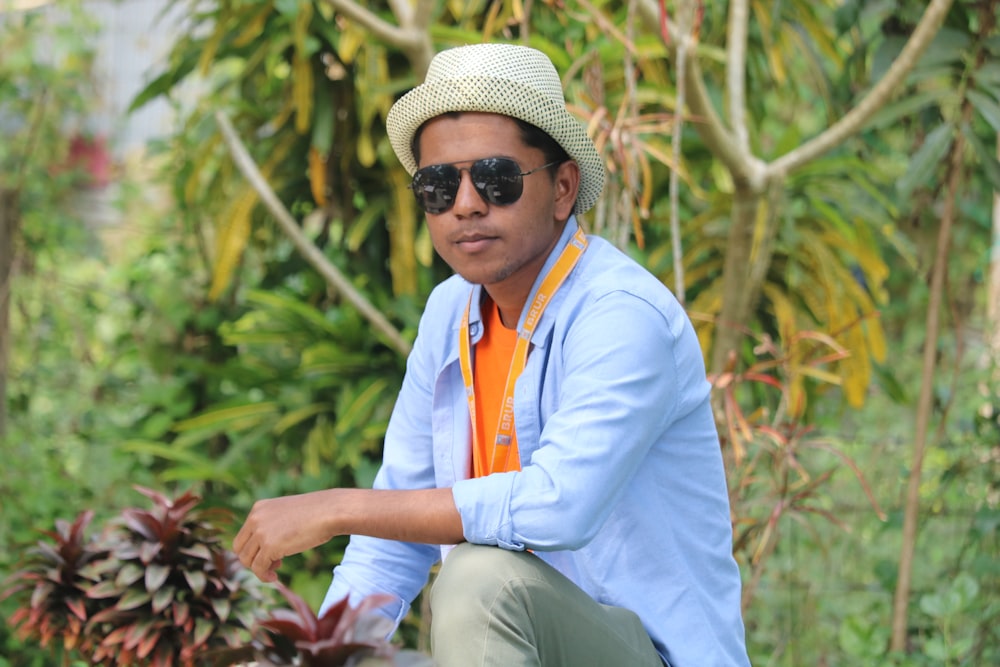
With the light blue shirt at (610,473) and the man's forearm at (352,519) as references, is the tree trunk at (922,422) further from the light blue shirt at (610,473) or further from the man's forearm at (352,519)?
the man's forearm at (352,519)

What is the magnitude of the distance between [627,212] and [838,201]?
840mm

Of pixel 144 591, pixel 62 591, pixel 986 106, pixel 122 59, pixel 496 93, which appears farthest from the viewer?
pixel 122 59

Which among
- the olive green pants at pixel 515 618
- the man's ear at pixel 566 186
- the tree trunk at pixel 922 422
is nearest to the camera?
the olive green pants at pixel 515 618

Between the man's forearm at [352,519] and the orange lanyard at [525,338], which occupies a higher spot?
the orange lanyard at [525,338]

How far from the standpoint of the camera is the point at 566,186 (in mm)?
2275

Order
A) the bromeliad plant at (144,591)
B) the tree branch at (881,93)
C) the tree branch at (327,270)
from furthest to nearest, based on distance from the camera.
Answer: the tree branch at (327,270), the tree branch at (881,93), the bromeliad plant at (144,591)

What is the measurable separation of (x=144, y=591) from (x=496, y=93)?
1.27m

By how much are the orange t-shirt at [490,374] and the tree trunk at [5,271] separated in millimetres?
2928

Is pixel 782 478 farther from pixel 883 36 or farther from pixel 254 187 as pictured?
pixel 254 187

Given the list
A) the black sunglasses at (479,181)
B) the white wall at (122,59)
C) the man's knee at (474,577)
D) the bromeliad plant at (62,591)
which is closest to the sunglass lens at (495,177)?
the black sunglasses at (479,181)

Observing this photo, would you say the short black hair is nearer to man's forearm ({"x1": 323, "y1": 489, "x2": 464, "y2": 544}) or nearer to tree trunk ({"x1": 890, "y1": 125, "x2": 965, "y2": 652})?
man's forearm ({"x1": 323, "y1": 489, "x2": 464, "y2": 544})

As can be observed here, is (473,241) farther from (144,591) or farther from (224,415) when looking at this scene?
(224,415)

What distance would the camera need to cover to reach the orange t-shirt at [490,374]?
7.50 ft

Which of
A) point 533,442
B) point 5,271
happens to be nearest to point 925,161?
point 533,442
